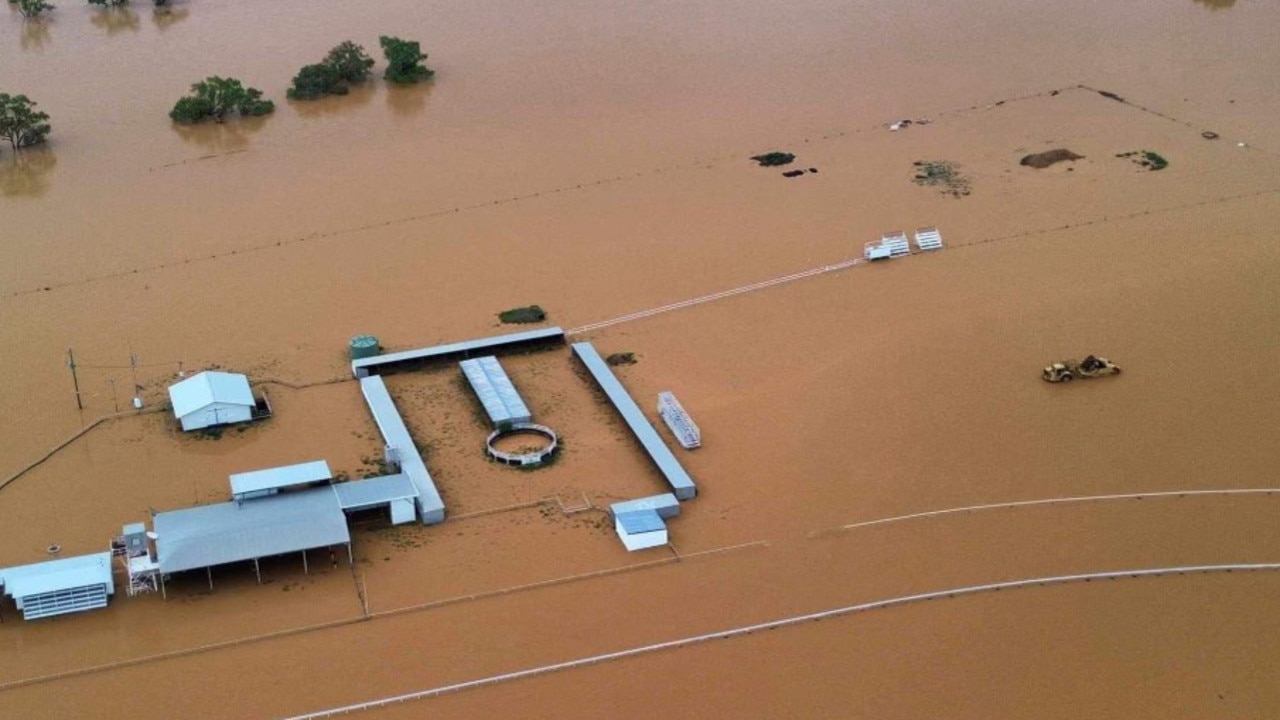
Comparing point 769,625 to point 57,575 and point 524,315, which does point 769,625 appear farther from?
point 524,315

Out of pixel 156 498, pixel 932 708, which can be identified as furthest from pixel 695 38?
pixel 932 708

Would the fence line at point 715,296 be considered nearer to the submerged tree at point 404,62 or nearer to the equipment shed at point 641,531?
the equipment shed at point 641,531

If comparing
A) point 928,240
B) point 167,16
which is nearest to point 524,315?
point 928,240

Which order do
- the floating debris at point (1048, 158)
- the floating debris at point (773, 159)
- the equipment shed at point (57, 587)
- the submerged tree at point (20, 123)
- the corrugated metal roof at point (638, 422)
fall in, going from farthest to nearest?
1. the submerged tree at point (20, 123)
2. the floating debris at point (773, 159)
3. the floating debris at point (1048, 158)
4. the corrugated metal roof at point (638, 422)
5. the equipment shed at point (57, 587)

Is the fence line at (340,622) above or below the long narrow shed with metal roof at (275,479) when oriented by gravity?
below

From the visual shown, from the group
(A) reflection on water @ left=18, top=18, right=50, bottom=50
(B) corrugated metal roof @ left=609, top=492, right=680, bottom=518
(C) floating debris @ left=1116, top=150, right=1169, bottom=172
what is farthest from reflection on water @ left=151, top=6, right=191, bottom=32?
(B) corrugated metal roof @ left=609, top=492, right=680, bottom=518

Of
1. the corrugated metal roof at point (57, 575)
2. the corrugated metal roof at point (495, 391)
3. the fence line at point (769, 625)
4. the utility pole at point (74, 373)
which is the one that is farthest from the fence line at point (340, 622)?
the utility pole at point (74, 373)
